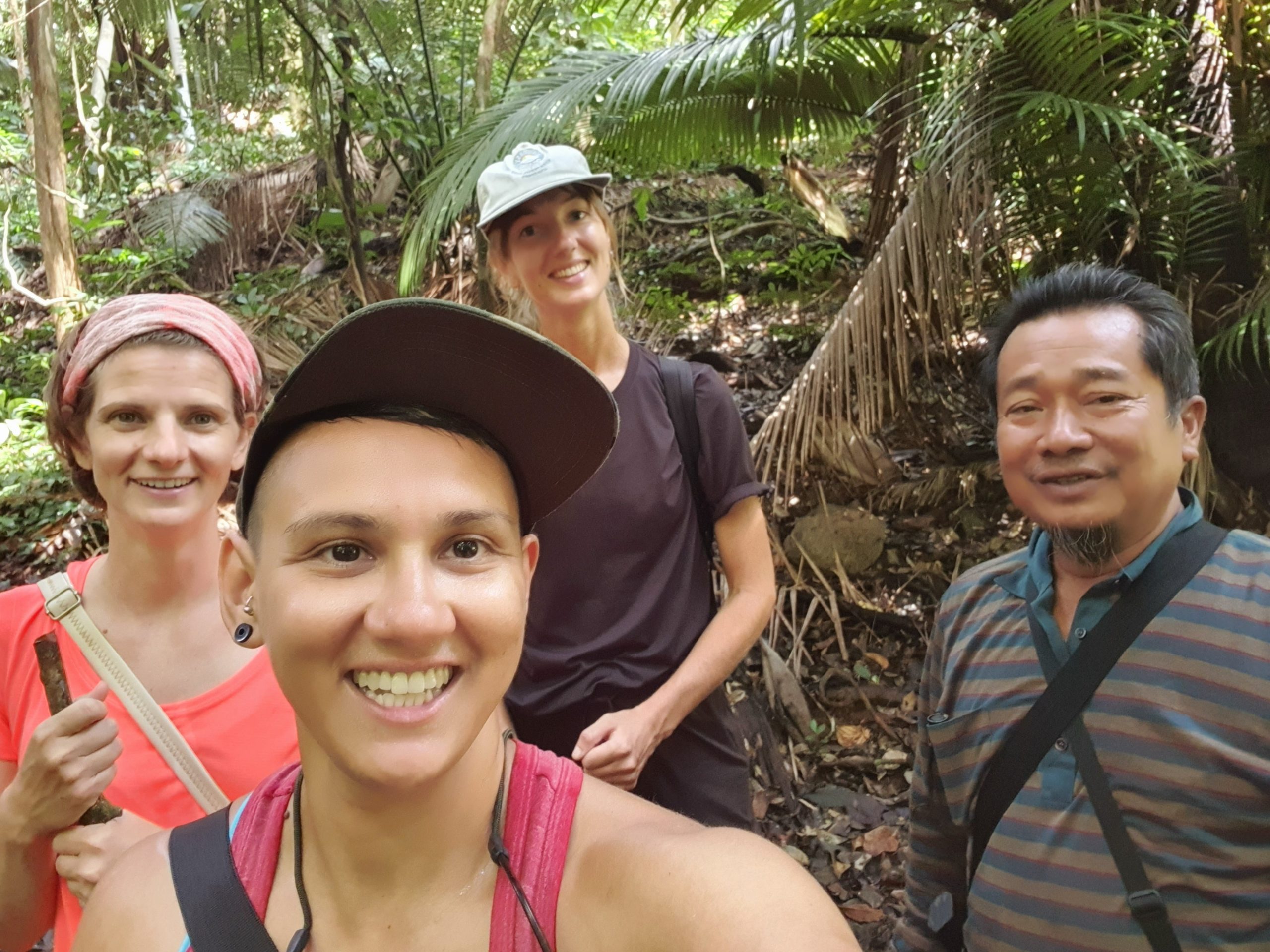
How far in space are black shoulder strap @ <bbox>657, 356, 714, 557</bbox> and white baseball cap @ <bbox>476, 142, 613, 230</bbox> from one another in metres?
0.52

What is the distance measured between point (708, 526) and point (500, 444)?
1.05 metres

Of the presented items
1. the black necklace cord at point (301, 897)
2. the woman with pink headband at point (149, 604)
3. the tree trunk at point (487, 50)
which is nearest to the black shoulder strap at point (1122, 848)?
the black necklace cord at point (301, 897)

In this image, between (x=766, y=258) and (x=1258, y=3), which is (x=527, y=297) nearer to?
(x=1258, y=3)

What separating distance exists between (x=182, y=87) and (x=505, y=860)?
1136 cm

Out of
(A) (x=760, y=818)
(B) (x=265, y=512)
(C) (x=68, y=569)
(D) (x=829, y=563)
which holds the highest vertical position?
(B) (x=265, y=512)

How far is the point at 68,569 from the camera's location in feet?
6.31

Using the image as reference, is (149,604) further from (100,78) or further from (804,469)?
(100,78)

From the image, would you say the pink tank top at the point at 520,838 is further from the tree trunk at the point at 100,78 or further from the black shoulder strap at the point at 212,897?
the tree trunk at the point at 100,78

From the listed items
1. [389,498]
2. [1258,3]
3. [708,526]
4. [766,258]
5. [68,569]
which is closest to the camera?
[389,498]

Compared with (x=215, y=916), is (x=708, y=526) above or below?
above

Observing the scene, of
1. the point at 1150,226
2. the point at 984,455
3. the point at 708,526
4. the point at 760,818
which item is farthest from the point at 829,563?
the point at 708,526

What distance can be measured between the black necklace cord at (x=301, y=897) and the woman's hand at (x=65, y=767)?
329mm

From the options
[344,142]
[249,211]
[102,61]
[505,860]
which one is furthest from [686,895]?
[102,61]

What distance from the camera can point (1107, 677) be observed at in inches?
69.6
